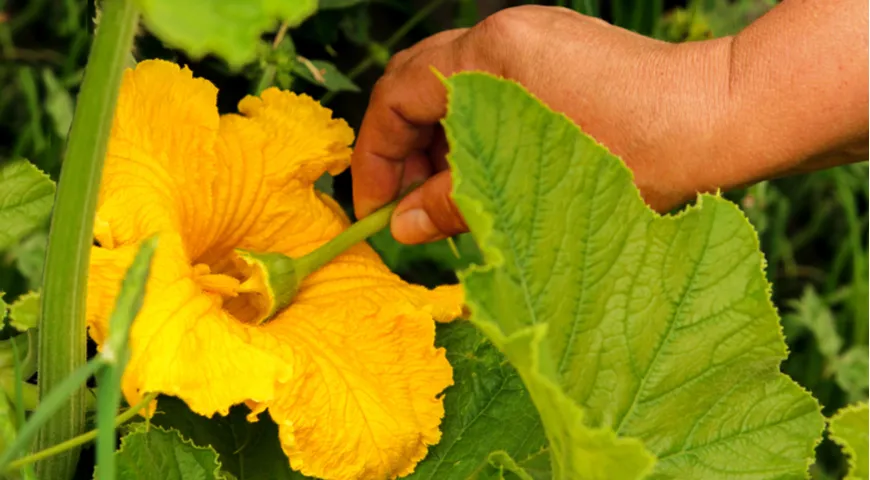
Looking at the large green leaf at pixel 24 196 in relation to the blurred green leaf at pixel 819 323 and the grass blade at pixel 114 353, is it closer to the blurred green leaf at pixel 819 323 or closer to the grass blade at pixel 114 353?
the grass blade at pixel 114 353

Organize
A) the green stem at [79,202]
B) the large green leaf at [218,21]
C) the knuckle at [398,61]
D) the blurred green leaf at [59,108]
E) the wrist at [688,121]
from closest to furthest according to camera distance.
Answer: the large green leaf at [218,21] < the green stem at [79,202] < the wrist at [688,121] < the knuckle at [398,61] < the blurred green leaf at [59,108]

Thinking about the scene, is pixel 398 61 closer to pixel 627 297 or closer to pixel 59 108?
pixel 59 108

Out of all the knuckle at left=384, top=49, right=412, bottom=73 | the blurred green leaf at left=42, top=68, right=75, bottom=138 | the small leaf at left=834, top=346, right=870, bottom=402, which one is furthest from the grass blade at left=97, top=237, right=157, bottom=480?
the small leaf at left=834, top=346, right=870, bottom=402

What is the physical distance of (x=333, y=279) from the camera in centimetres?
92

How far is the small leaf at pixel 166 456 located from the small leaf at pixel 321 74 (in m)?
0.56

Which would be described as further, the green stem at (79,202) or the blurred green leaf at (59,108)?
the blurred green leaf at (59,108)

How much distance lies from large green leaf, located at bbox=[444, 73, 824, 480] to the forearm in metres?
0.32

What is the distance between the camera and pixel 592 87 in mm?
987

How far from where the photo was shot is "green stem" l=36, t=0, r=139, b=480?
1.66 ft

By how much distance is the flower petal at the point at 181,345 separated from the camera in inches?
26.5

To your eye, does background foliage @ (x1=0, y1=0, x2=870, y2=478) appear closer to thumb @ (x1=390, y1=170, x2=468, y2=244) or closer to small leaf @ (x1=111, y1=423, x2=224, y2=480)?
thumb @ (x1=390, y1=170, x2=468, y2=244)

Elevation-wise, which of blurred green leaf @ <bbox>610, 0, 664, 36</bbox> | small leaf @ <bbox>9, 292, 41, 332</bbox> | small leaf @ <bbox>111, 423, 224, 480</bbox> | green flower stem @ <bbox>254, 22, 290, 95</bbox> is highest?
blurred green leaf @ <bbox>610, 0, 664, 36</bbox>

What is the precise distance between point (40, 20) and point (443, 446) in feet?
4.75

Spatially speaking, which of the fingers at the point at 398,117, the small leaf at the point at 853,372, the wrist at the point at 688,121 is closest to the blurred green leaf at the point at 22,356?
the fingers at the point at 398,117
